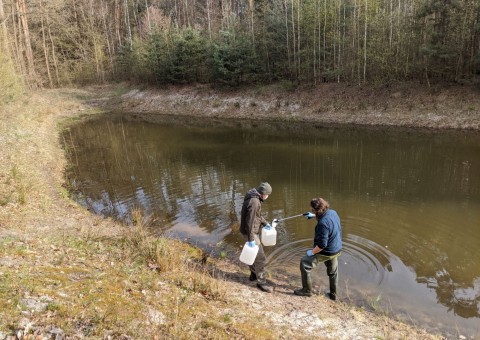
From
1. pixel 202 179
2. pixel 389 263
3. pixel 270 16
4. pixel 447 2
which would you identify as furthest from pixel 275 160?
pixel 270 16

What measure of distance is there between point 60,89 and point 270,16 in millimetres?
28308

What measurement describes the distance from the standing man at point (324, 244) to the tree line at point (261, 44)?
841 inches

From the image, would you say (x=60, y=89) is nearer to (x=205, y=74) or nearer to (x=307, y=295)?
(x=205, y=74)

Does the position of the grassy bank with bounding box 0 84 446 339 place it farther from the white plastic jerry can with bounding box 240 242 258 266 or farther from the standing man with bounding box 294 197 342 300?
the white plastic jerry can with bounding box 240 242 258 266

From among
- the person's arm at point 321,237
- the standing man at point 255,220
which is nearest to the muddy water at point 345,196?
the standing man at point 255,220

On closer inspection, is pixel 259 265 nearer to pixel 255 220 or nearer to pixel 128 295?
pixel 255 220

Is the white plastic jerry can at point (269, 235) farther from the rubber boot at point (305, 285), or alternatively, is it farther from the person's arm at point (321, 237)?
the person's arm at point (321, 237)

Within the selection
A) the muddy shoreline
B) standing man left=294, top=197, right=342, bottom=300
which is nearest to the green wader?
standing man left=294, top=197, right=342, bottom=300

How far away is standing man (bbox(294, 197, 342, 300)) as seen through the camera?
257 inches

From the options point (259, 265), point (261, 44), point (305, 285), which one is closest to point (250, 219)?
point (259, 265)

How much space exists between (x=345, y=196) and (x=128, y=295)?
885 centimetres

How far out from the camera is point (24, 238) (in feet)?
24.1

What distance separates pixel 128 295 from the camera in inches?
212

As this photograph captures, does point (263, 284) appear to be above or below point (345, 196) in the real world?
above
